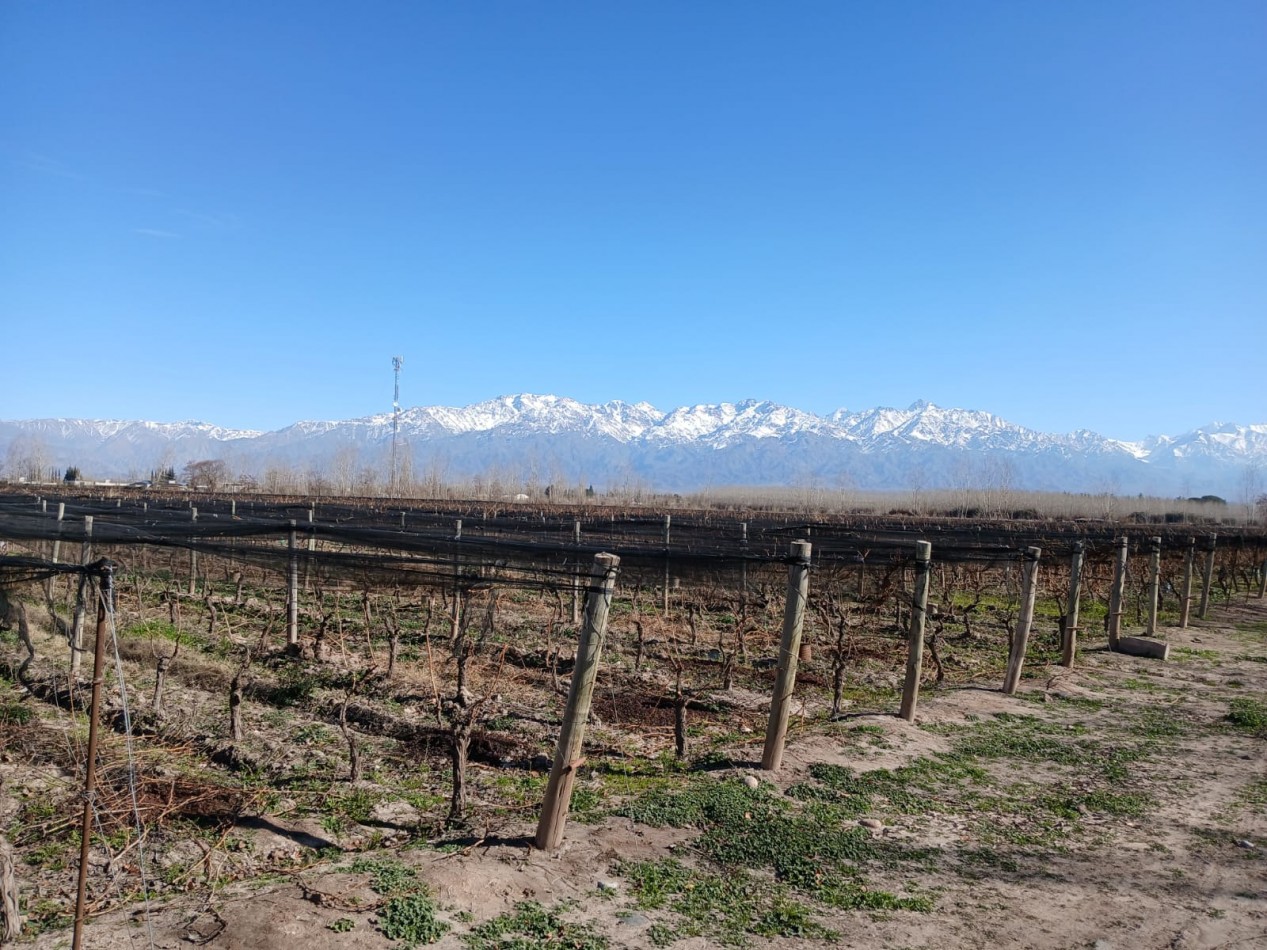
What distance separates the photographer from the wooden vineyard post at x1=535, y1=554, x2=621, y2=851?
4816 millimetres

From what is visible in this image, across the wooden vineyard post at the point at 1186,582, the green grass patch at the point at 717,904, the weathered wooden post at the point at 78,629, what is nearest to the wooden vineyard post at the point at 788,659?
the green grass patch at the point at 717,904

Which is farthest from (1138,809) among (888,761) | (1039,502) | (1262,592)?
(1039,502)

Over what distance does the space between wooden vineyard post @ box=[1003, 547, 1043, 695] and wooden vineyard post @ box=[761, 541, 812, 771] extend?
4234mm

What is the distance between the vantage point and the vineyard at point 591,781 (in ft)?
13.7

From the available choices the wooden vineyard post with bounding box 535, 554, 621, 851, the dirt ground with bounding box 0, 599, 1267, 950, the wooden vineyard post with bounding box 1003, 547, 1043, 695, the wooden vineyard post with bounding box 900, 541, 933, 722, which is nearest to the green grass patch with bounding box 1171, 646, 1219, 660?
the wooden vineyard post with bounding box 1003, 547, 1043, 695

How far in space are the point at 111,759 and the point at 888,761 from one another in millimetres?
6196

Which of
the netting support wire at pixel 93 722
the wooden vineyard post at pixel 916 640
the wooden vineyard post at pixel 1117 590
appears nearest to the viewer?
the netting support wire at pixel 93 722

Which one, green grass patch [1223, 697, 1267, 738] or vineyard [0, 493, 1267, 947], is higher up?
green grass patch [1223, 697, 1267, 738]

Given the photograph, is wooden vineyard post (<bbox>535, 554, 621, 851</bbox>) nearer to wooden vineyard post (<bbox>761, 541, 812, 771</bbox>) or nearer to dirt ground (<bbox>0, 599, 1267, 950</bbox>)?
dirt ground (<bbox>0, 599, 1267, 950</bbox>)

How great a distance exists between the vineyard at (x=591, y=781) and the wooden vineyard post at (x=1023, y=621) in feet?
Result: 0.12

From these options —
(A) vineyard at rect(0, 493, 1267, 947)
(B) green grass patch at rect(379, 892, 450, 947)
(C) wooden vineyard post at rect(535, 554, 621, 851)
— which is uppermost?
(C) wooden vineyard post at rect(535, 554, 621, 851)

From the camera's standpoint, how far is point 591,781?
20.7 feet

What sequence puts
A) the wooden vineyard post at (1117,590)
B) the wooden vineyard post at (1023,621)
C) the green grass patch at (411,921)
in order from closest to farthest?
the green grass patch at (411,921), the wooden vineyard post at (1023,621), the wooden vineyard post at (1117,590)

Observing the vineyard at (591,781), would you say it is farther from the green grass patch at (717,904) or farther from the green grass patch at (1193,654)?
the green grass patch at (1193,654)
